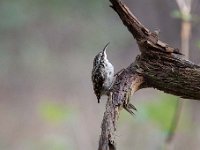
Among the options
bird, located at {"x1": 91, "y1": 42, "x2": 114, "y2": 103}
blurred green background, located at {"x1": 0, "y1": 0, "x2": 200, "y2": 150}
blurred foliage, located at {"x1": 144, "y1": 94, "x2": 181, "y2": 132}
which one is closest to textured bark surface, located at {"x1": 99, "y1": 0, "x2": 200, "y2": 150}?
bird, located at {"x1": 91, "y1": 42, "x2": 114, "y2": 103}

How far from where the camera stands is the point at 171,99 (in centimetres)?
365

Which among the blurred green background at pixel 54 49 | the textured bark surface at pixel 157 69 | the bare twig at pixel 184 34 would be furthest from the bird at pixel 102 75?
the blurred green background at pixel 54 49

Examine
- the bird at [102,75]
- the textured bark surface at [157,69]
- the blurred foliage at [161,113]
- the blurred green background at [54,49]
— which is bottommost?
the textured bark surface at [157,69]

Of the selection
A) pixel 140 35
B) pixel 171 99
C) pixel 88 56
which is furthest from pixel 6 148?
pixel 140 35

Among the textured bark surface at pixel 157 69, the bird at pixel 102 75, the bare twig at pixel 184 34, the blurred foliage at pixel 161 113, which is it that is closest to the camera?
the textured bark surface at pixel 157 69

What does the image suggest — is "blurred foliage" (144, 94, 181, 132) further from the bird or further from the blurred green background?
the blurred green background

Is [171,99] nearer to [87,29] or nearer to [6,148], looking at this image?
[6,148]

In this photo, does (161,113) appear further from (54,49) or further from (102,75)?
(54,49)

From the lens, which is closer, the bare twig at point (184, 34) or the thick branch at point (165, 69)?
the thick branch at point (165, 69)

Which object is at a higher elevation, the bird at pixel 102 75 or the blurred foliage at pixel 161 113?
the blurred foliage at pixel 161 113

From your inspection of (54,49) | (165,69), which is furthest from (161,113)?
(54,49)

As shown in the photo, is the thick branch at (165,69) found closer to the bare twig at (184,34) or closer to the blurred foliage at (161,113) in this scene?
the bare twig at (184,34)

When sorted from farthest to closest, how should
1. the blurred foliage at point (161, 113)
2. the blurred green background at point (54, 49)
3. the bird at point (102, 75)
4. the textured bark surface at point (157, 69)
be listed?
the blurred green background at point (54, 49), the blurred foliage at point (161, 113), the bird at point (102, 75), the textured bark surface at point (157, 69)

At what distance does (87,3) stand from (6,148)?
2.97 m
